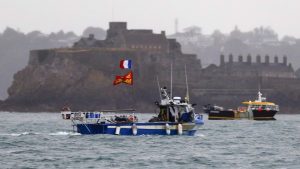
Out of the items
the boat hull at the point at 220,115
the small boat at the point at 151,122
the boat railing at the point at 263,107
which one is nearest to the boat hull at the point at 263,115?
the boat railing at the point at 263,107

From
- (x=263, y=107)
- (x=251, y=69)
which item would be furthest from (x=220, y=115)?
(x=251, y=69)

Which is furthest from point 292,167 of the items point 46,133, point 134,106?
point 134,106

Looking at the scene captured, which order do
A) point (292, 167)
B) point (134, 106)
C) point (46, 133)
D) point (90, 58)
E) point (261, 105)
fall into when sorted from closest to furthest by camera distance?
1. point (292, 167)
2. point (46, 133)
3. point (261, 105)
4. point (134, 106)
5. point (90, 58)

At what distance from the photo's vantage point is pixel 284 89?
182 metres

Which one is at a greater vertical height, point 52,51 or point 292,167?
point 52,51

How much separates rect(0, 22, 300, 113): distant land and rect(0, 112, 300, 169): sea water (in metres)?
94.9

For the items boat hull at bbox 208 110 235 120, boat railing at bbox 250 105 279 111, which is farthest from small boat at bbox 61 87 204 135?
boat hull at bbox 208 110 235 120

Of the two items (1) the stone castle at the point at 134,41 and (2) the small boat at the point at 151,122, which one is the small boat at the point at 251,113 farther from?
(1) the stone castle at the point at 134,41

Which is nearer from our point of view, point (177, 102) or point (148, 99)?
point (177, 102)

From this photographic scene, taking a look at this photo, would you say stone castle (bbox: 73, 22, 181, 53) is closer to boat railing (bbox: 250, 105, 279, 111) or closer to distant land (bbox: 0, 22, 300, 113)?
distant land (bbox: 0, 22, 300, 113)

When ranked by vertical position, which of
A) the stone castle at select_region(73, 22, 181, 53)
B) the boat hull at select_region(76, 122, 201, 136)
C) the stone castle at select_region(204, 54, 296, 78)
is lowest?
the boat hull at select_region(76, 122, 201, 136)

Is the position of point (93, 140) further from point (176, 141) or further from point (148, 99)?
point (148, 99)

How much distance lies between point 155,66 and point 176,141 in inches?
4674

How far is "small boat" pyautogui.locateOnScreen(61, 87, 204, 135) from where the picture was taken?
65125 millimetres
